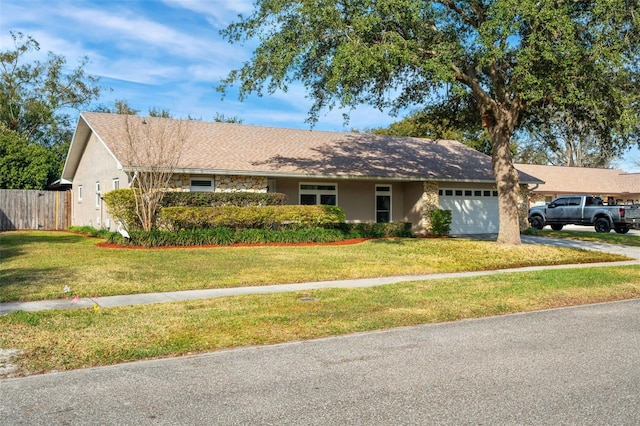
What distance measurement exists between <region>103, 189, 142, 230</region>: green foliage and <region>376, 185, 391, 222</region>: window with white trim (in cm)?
1119


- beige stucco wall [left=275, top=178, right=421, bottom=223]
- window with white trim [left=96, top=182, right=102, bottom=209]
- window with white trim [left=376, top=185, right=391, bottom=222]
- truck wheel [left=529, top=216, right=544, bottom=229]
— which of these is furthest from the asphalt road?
truck wheel [left=529, top=216, right=544, bottom=229]

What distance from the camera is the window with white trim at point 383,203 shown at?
85.5 ft

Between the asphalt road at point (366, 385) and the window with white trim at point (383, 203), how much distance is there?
60.9 feet

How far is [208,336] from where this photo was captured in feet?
24.0

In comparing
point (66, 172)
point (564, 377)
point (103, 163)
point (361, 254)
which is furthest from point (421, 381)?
point (66, 172)

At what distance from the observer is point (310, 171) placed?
22.7 m

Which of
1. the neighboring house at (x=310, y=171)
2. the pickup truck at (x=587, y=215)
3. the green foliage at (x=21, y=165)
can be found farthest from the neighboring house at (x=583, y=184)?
the green foliage at (x=21, y=165)

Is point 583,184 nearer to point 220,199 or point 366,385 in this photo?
point 220,199

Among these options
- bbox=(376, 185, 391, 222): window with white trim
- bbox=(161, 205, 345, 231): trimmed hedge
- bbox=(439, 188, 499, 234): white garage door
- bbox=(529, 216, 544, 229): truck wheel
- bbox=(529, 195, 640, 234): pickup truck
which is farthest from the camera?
bbox=(529, 216, 544, 229): truck wheel

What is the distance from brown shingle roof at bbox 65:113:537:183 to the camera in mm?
21859

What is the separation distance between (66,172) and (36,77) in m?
20.8

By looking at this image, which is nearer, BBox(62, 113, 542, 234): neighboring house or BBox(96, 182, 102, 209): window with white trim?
BBox(62, 113, 542, 234): neighboring house

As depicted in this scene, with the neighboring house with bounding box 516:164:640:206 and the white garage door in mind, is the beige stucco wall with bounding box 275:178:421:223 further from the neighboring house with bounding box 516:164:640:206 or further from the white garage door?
the neighboring house with bounding box 516:164:640:206

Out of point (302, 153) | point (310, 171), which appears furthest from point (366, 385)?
point (302, 153)
